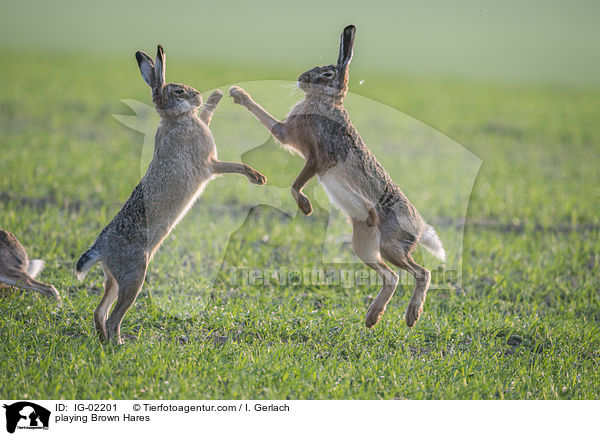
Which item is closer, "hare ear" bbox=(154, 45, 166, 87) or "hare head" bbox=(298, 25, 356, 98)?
"hare ear" bbox=(154, 45, 166, 87)

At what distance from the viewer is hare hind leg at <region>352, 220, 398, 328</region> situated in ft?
17.0

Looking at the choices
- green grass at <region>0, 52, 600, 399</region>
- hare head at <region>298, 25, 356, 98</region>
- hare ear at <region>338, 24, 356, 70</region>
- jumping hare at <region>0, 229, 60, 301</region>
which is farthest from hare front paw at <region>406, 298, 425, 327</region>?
jumping hare at <region>0, 229, 60, 301</region>

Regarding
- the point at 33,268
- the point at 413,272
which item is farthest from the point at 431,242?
the point at 33,268

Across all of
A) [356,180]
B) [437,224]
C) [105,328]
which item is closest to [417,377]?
[356,180]

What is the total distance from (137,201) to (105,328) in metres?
0.98

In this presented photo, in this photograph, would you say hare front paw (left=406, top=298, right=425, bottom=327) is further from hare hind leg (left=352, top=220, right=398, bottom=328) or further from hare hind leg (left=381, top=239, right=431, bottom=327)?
hare hind leg (left=352, top=220, right=398, bottom=328)

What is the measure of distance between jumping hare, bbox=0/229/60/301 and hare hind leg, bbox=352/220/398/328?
104 inches

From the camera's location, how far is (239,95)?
4977 millimetres

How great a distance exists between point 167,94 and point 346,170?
1479 millimetres

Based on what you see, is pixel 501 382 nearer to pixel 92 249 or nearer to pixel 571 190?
pixel 92 249
